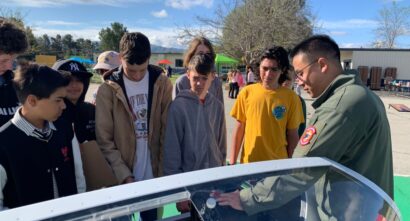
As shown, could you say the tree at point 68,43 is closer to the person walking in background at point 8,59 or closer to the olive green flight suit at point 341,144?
the person walking in background at point 8,59

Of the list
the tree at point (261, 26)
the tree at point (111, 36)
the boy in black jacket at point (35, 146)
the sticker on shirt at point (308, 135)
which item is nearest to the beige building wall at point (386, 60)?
the tree at point (261, 26)

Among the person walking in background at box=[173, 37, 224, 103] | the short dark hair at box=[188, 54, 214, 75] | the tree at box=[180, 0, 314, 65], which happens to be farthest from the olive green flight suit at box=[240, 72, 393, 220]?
the tree at box=[180, 0, 314, 65]

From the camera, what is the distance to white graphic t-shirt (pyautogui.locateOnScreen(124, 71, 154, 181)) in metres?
2.51

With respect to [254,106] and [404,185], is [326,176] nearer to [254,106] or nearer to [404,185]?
[254,106]

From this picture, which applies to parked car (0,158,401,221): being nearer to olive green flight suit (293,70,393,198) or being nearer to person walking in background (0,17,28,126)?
olive green flight suit (293,70,393,198)

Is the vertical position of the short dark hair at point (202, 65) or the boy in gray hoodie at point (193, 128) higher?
the short dark hair at point (202, 65)

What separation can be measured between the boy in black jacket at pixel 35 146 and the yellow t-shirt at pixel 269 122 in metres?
1.60

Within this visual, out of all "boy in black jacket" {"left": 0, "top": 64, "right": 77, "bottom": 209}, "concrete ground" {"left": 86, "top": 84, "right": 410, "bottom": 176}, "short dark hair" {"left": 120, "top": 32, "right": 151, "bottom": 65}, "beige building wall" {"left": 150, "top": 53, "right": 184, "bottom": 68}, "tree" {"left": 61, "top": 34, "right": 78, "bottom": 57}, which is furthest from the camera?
"tree" {"left": 61, "top": 34, "right": 78, "bottom": 57}

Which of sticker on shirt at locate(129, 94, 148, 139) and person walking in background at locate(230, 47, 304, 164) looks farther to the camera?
person walking in background at locate(230, 47, 304, 164)

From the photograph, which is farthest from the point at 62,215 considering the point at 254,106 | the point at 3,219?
the point at 254,106

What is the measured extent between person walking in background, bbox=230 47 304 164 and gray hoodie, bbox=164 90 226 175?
24.9 inches

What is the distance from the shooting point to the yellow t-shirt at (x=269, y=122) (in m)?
3.04

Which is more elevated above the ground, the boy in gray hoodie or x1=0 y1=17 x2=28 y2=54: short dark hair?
x1=0 y1=17 x2=28 y2=54: short dark hair

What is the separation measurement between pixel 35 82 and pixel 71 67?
2.75 ft
